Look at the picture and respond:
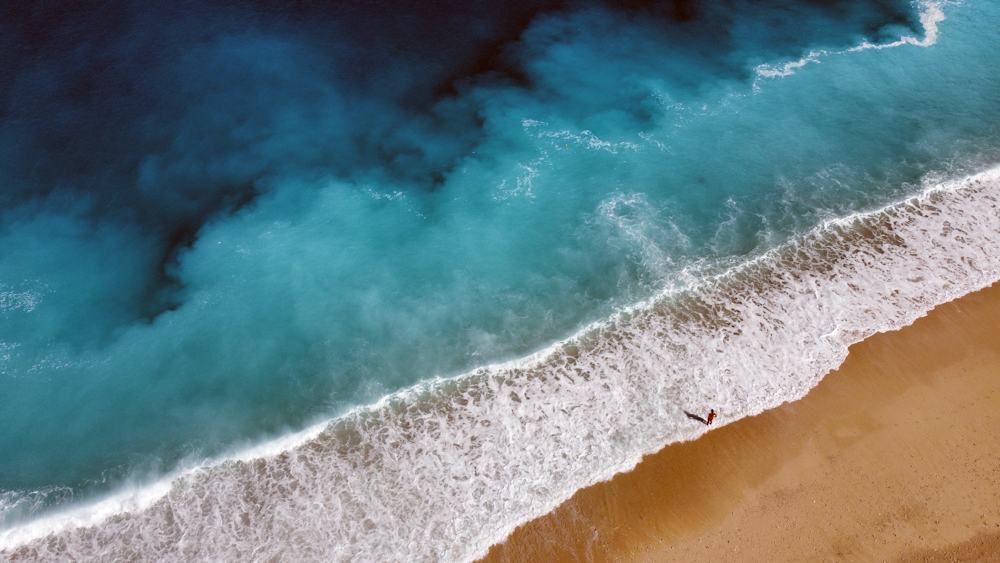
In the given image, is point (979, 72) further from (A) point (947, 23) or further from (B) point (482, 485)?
(B) point (482, 485)

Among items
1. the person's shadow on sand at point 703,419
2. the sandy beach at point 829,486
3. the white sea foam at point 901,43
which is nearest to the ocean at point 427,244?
the white sea foam at point 901,43

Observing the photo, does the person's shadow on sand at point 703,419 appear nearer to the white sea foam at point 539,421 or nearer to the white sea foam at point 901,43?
the white sea foam at point 539,421

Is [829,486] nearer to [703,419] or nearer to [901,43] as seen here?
[703,419]

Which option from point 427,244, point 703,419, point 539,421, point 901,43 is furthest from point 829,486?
point 901,43

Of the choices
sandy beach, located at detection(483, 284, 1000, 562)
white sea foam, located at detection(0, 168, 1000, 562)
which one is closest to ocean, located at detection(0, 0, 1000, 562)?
white sea foam, located at detection(0, 168, 1000, 562)

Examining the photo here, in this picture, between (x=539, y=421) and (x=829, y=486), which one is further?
(x=539, y=421)

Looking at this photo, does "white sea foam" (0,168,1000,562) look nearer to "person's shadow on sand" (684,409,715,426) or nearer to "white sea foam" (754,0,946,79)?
"person's shadow on sand" (684,409,715,426)

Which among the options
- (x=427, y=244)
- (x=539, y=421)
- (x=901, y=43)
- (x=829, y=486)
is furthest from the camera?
(x=901, y=43)
